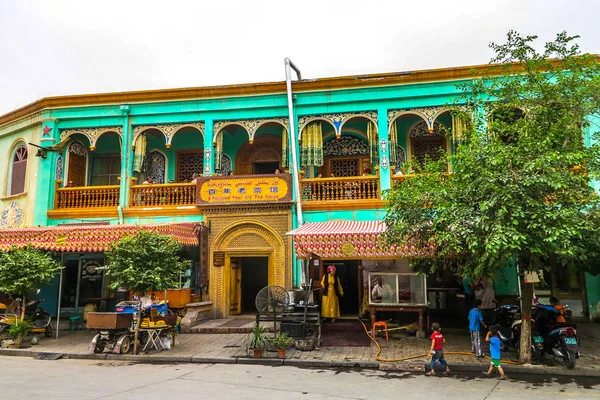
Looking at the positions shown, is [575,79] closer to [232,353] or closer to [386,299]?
[386,299]

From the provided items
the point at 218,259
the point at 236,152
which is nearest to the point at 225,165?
the point at 236,152

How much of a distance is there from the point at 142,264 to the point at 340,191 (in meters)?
6.22

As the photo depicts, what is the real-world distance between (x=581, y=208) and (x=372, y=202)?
581 cm

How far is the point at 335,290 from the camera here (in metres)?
12.9

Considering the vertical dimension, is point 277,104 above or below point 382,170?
above

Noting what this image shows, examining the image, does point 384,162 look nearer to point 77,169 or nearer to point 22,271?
point 22,271

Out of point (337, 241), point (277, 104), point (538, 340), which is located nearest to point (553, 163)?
point (538, 340)

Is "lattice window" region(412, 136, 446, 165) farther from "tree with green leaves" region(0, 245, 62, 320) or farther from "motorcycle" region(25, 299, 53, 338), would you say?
"motorcycle" region(25, 299, 53, 338)

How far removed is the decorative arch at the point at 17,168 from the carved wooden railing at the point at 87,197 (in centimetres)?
163

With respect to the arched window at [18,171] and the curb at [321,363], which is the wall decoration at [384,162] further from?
the arched window at [18,171]

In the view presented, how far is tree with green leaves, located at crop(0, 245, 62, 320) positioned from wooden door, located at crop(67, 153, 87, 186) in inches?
185

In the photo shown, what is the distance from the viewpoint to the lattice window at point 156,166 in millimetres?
15773

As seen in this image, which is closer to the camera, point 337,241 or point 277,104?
point 337,241

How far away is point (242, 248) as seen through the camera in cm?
1365
